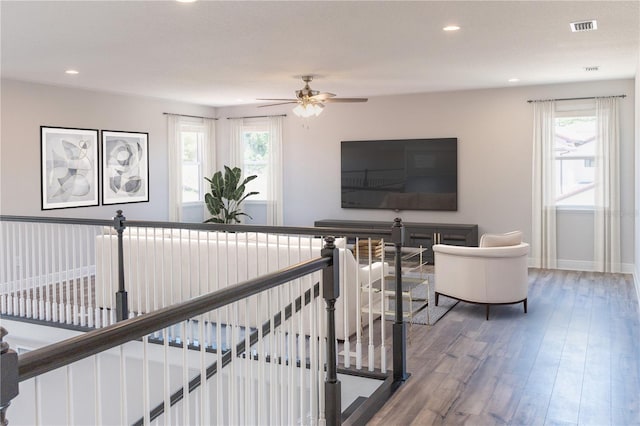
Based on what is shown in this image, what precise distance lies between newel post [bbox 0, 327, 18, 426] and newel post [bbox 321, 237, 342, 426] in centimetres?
167

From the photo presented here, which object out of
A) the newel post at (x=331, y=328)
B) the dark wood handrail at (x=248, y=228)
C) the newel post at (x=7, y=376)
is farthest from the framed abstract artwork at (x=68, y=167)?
the newel post at (x=7, y=376)

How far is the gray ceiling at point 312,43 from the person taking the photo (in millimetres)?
4109

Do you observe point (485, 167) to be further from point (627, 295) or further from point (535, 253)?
point (627, 295)

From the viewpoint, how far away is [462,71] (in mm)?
6727

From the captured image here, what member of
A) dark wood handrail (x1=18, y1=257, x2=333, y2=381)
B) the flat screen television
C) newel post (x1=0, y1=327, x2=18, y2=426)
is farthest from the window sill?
newel post (x1=0, y1=327, x2=18, y2=426)

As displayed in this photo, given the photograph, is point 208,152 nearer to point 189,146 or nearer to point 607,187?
point 189,146

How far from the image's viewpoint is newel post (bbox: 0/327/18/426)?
3.80 ft

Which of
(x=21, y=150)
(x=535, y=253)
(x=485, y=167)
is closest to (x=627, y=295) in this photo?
(x=535, y=253)

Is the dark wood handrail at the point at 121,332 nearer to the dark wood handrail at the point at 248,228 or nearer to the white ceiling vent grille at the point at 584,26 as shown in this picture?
the dark wood handrail at the point at 248,228

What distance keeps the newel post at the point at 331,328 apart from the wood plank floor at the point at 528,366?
383 mm

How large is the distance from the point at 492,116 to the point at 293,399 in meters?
6.69

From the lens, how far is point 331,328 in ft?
9.20

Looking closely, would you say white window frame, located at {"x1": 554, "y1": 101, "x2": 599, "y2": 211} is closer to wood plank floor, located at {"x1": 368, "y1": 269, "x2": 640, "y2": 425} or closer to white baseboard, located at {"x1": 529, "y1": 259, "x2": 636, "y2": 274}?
white baseboard, located at {"x1": 529, "y1": 259, "x2": 636, "y2": 274}

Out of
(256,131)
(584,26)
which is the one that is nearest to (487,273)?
(584,26)
